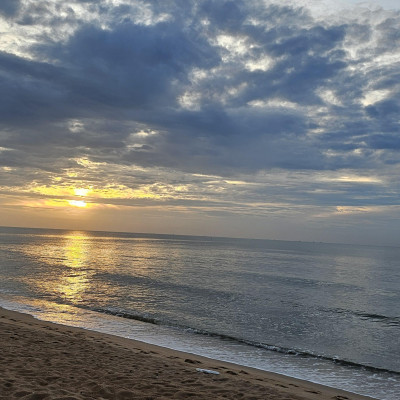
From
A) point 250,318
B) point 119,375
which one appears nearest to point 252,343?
point 250,318

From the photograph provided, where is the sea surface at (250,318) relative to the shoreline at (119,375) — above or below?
below

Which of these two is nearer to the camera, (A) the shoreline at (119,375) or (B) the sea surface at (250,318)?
(A) the shoreline at (119,375)

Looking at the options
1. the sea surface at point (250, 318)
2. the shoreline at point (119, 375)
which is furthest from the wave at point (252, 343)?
the shoreline at point (119, 375)

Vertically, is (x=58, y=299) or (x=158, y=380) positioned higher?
(x=158, y=380)

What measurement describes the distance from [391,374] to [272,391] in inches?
287

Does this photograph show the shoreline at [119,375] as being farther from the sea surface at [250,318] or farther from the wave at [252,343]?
the wave at [252,343]

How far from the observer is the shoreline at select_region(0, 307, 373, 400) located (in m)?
8.55

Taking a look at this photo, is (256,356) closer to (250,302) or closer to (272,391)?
(272,391)

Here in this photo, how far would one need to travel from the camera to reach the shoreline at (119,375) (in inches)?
337

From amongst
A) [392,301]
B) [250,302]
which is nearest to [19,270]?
[250,302]

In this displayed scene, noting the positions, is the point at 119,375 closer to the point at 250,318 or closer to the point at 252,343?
the point at 252,343

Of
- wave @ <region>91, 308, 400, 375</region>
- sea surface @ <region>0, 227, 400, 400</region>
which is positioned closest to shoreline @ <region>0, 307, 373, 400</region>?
sea surface @ <region>0, 227, 400, 400</region>

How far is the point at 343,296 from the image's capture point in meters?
36.1

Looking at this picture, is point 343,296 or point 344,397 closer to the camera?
point 344,397
